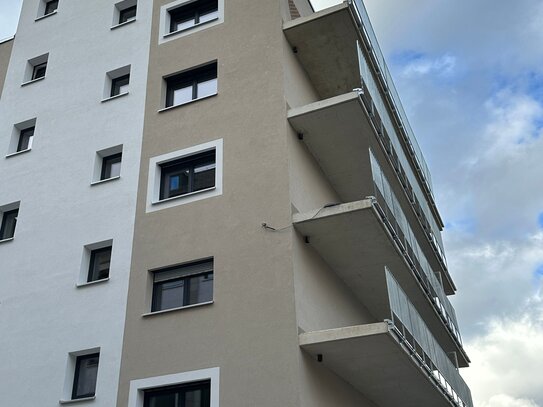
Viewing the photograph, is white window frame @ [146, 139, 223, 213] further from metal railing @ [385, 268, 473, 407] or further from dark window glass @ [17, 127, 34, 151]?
dark window glass @ [17, 127, 34, 151]

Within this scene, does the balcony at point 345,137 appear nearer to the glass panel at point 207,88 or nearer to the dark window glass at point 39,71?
the glass panel at point 207,88

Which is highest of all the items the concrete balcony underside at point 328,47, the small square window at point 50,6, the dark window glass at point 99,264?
the small square window at point 50,6

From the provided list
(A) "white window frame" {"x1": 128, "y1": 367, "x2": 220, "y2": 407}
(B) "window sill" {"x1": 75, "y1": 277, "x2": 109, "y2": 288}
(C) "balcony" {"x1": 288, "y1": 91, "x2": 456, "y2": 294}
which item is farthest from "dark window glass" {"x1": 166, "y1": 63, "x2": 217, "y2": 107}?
(A) "white window frame" {"x1": 128, "y1": 367, "x2": 220, "y2": 407}

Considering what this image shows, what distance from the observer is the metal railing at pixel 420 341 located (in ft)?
47.2

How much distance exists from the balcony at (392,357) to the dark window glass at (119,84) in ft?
32.4

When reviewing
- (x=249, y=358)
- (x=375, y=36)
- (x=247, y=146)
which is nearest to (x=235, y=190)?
(x=247, y=146)

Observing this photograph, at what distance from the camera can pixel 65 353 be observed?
15539mm

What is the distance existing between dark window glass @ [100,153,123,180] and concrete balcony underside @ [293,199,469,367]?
6020 millimetres

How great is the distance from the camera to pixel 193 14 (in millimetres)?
20547

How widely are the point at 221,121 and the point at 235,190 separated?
92.2 inches

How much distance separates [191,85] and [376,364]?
30.8 feet

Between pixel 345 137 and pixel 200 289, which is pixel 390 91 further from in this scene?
pixel 200 289

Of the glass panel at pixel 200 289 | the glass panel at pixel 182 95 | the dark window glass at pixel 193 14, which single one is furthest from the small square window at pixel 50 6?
the glass panel at pixel 200 289

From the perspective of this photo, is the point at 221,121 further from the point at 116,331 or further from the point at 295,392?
the point at 295,392
